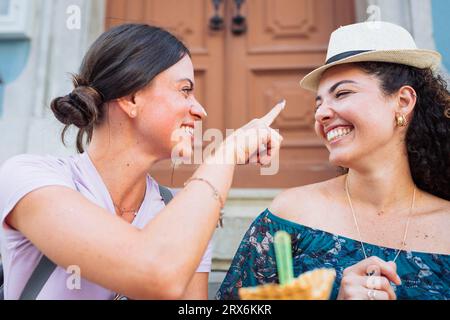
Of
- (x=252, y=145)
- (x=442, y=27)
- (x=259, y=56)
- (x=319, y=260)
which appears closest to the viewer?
(x=252, y=145)

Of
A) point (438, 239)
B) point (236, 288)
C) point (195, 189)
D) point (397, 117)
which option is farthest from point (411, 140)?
point (195, 189)

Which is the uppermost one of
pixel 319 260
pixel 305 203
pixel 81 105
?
pixel 81 105

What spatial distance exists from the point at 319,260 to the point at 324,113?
57 centimetres

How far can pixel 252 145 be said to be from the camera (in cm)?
125

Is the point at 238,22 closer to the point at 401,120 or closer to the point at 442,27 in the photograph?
the point at 442,27

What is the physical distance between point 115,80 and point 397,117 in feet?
3.66

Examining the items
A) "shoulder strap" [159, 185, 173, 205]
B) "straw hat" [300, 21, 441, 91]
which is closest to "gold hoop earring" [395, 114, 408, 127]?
"straw hat" [300, 21, 441, 91]

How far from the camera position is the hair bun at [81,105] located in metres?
1.43

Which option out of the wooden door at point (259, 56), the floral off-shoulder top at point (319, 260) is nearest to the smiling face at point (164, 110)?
the floral off-shoulder top at point (319, 260)

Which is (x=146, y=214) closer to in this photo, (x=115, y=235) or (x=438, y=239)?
(x=115, y=235)

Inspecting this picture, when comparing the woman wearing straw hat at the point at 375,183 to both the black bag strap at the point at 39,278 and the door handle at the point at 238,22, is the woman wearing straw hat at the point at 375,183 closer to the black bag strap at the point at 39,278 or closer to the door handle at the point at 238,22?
the black bag strap at the point at 39,278

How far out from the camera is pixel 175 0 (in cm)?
325

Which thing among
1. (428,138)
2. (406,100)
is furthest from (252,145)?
(428,138)

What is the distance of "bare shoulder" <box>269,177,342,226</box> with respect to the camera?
1.71 m
